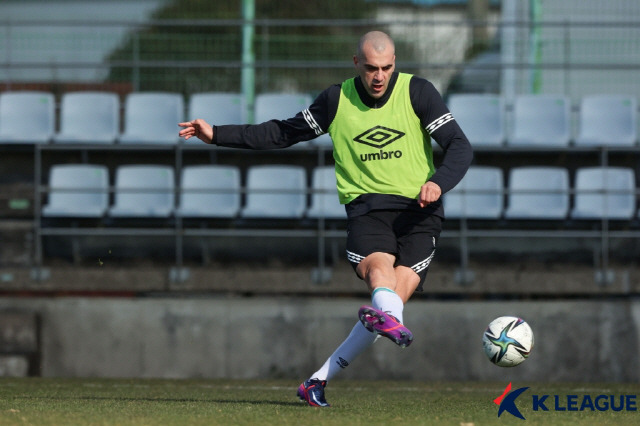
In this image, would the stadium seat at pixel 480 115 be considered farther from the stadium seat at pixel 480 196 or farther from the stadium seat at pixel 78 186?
the stadium seat at pixel 78 186

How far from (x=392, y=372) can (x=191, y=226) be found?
2954mm

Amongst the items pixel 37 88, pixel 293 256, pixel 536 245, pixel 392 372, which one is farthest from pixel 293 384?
pixel 37 88

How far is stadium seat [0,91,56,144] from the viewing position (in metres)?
13.1

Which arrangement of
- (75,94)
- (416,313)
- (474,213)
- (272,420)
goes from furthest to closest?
(75,94)
(474,213)
(416,313)
(272,420)

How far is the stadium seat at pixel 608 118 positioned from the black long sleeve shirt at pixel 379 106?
727cm

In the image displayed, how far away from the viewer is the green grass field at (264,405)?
17.6ft

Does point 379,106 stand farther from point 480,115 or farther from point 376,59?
point 480,115

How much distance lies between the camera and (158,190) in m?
11.7

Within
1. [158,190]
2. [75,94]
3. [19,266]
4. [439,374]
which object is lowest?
[439,374]

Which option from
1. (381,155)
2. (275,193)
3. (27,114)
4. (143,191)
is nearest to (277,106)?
(275,193)

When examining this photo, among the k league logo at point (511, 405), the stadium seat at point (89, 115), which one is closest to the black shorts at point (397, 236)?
the k league logo at point (511, 405)

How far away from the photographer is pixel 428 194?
5512 millimetres

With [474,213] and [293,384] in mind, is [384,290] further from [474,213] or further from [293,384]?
[474,213]

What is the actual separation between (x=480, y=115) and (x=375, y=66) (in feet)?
24.2
